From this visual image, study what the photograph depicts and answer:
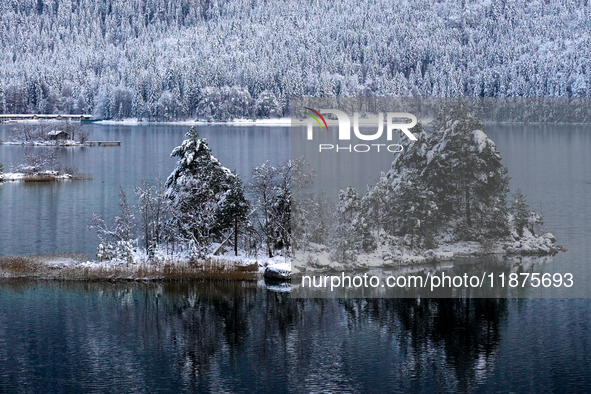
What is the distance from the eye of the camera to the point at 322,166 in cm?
9250

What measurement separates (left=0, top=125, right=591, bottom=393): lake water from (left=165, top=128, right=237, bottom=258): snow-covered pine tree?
6659 millimetres

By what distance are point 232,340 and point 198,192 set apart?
61.4ft

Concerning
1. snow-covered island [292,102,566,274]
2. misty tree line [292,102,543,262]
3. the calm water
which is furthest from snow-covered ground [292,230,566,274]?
the calm water

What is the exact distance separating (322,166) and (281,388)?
56.3 meters

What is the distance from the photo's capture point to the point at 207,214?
6000 cm

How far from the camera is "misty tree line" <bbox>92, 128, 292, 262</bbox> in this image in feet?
197

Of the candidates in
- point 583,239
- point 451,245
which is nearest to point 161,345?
point 451,245

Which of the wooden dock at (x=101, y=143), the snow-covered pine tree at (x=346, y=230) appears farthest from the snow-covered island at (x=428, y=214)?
the wooden dock at (x=101, y=143)

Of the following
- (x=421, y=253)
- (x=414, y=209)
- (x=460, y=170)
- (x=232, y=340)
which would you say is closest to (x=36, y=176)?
(x=414, y=209)

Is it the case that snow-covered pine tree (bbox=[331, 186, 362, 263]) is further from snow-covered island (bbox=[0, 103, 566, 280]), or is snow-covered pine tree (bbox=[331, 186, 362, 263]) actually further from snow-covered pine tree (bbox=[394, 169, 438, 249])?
snow-covered pine tree (bbox=[394, 169, 438, 249])

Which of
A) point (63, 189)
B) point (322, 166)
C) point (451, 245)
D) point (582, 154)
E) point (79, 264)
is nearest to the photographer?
point (79, 264)

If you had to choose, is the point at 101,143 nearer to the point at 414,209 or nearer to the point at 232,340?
the point at 414,209

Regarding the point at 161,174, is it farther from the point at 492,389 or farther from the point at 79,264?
the point at 492,389

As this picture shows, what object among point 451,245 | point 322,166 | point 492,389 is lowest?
point 492,389
